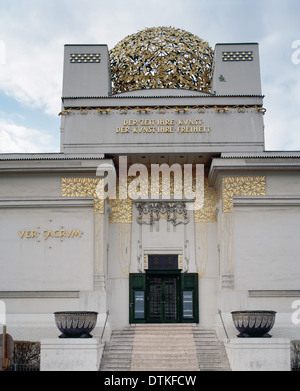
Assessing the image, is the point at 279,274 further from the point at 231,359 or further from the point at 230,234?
the point at 231,359

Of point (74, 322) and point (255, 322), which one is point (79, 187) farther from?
point (255, 322)

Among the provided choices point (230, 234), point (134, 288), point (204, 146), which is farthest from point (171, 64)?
point (134, 288)

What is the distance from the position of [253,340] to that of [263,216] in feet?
13.9

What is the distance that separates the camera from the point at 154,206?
17.9 meters

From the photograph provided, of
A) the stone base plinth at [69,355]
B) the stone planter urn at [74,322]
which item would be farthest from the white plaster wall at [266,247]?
the stone base plinth at [69,355]

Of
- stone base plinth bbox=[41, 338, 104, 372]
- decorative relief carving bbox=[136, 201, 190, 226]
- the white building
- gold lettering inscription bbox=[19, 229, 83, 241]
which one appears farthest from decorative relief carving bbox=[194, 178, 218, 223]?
stone base plinth bbox=[41, 338, 104, 372]

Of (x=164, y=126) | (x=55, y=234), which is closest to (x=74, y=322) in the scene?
(x=55, y=234)

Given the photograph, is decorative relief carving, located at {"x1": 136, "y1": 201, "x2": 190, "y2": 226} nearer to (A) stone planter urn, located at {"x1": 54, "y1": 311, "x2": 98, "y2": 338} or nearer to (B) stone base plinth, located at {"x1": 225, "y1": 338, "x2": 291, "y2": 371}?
(A) stone planter urn, located at {"x1": 54, "y1": 311, "x2": 98, "y2": 338}

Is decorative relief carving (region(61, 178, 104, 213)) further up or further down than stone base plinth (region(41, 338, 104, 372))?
further up

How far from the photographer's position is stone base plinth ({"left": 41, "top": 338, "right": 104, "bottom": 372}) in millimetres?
13234

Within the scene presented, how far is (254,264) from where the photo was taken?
A: 633 inches

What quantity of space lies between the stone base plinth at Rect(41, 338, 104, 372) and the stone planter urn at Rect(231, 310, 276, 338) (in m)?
3.55

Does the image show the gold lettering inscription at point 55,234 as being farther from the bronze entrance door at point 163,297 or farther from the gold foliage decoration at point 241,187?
the gold foliage decoration at point 241,187

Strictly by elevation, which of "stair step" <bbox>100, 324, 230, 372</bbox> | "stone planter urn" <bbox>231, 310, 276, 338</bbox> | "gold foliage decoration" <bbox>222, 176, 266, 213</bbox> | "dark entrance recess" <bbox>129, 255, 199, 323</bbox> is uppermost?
"gold foliage decoration" <bbox>222, 176, 266, 213</bbox>
